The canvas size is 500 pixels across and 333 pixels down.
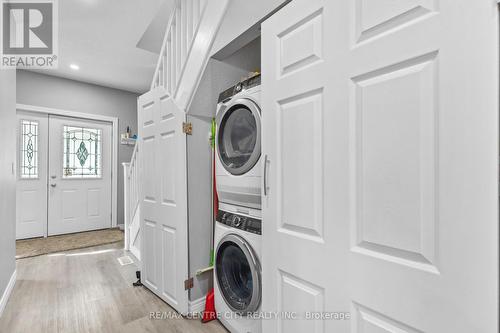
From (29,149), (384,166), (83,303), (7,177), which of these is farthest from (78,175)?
(384,166)

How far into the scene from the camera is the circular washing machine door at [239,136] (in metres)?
1.52

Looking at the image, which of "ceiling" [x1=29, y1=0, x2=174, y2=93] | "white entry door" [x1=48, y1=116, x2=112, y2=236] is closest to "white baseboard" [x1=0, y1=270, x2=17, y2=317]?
"white entry door" [x1=48, y1=116, x2=112, y2=236]

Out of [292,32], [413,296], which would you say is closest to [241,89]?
[292,32]

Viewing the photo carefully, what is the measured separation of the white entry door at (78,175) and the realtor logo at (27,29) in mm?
1435

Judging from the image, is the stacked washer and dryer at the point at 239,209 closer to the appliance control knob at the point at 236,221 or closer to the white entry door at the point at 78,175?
the appliance control knob at the point at 236,221

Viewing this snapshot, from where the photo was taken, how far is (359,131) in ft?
2.96

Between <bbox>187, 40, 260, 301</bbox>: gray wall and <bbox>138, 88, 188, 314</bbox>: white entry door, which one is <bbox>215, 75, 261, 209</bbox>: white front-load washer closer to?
<bbox>187, 40, 260, 301</bbox>: gray wall

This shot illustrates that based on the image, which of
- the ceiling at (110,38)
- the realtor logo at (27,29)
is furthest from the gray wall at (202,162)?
the realtor logo at (27,29)

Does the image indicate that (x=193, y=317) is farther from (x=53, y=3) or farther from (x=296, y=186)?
(x=53, y=3)

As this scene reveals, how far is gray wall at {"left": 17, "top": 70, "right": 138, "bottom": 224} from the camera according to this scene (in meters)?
4.02

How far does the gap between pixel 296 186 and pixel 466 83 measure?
67cm

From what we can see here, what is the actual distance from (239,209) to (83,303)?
1.66m

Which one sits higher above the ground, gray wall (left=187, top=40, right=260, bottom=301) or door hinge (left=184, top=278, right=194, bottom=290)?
gray wall (left=187, top=40, right=260, bottom=301)

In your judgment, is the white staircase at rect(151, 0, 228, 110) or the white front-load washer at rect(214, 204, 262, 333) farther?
the white staircase at rect(151, 0, 228, 110)
